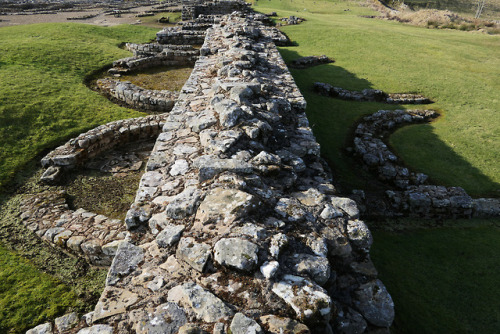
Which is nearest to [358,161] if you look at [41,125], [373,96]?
[373,96]

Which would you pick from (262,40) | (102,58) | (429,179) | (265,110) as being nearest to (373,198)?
(429,179)

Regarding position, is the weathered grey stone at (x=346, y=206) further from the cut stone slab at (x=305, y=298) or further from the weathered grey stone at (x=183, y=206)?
the weathered grey stone at (x=183, y=206)

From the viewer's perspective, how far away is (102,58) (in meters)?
14.6

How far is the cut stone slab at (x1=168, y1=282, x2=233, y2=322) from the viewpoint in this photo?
241 cm

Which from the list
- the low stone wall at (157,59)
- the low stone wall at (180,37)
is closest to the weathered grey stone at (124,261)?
the low stone wall at (157,59)

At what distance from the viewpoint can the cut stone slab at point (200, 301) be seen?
2.41m

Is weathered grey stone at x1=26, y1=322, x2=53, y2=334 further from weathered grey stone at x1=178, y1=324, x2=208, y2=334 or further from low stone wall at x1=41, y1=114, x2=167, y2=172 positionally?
low stone wall at x1=41, y1=114, x2=167, y2=172

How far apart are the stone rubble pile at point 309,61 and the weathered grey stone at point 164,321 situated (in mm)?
15062

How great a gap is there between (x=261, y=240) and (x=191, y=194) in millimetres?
1177

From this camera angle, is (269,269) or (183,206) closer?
(269,269)

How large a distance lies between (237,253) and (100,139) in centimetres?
666

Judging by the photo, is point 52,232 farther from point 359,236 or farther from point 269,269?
point 359,236

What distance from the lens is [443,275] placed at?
5102mm

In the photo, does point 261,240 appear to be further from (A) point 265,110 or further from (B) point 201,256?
(A) point 265,110
